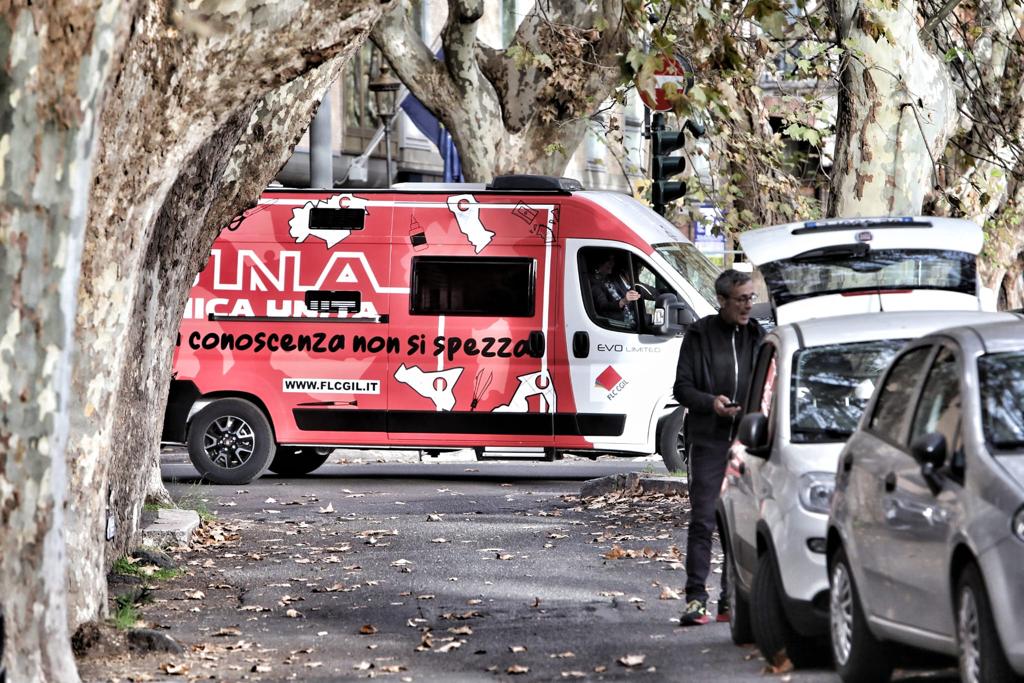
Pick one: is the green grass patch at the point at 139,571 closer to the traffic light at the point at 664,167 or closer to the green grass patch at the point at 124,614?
the green grass patch at the point at 124,614

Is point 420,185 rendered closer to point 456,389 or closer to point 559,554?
point 456,389

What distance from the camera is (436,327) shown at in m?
18.2

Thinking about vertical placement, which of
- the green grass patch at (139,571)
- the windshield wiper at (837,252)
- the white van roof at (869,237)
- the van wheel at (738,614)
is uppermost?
the white van roof at (869,237)

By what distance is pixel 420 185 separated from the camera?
1833 cm

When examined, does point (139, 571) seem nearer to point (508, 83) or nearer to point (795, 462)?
point (795, 462)

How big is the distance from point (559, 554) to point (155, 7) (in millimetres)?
5621

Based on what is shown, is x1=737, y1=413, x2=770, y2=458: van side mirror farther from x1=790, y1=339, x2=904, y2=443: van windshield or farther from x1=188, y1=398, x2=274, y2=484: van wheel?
x1=188, y1=398, x2=274, y2=484: van wheel

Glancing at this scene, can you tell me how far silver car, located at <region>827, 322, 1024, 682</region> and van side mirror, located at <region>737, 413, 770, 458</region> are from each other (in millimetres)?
633

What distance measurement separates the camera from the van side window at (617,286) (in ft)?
58.5

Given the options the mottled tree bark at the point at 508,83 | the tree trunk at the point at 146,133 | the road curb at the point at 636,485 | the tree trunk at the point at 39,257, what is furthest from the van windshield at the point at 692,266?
the tree trunk at the point at 39,257

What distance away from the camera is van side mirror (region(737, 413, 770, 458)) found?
8.72 m

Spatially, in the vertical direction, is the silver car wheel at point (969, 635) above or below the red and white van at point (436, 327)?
below

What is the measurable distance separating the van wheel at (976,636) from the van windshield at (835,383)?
233 cm

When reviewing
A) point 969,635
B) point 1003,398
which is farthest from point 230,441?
point 969,635
